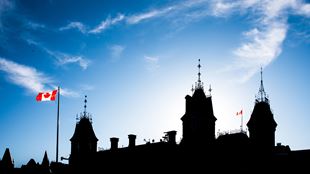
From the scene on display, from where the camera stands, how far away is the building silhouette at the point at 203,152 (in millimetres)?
36406

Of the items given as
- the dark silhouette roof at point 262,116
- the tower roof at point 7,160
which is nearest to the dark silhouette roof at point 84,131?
the tower roof at point 7,160

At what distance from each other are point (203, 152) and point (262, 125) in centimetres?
1014

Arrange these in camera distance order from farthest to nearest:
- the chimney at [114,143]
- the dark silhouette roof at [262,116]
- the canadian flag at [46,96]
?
the chimney at [114,143] → the dark silhouette roof at [262,116] → the canadian flag at [46,96]

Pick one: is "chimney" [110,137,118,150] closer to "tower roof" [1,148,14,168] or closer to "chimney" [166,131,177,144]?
"chimney" [166,131,177,144]

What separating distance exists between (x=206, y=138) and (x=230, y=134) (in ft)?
9.77

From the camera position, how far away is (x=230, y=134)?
4016 cm

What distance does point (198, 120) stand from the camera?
42438 mm

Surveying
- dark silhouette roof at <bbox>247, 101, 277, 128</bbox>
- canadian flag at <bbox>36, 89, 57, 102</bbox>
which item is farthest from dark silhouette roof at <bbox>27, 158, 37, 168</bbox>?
dark silhouette roof at <bbox>247, 101, 277, 128</bbox>

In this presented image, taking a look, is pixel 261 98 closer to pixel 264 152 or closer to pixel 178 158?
pixel 264 152

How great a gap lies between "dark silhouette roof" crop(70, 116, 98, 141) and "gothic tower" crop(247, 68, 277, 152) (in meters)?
25.0

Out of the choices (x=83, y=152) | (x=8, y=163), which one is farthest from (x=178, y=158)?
(x=8, y=163)

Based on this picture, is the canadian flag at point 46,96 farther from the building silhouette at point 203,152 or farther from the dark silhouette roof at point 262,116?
the dark silhouette roof at point 262,116

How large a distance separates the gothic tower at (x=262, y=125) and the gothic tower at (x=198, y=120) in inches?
209

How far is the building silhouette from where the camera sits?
119ft
